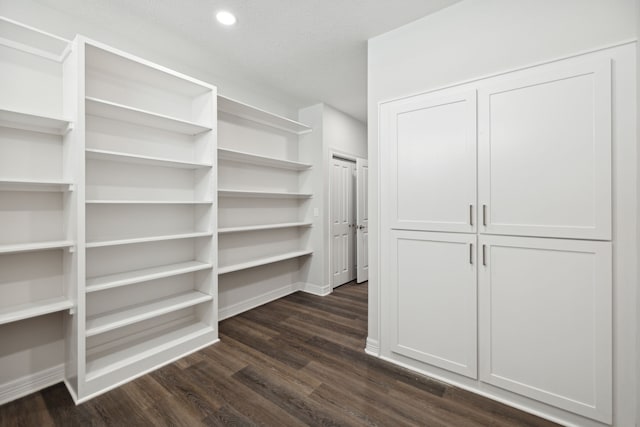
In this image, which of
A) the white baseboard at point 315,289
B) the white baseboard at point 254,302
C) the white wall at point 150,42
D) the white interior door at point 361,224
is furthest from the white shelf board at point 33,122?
the white interior door at point 361,224

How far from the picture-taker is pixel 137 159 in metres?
2.30

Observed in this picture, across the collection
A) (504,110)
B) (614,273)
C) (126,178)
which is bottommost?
(614,273)

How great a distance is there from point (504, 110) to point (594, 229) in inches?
34.6

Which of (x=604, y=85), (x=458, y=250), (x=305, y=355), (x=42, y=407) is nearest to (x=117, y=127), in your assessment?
(x=42, y=407)

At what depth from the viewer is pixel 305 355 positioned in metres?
2.44

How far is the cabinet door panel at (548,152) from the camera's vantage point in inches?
61.7

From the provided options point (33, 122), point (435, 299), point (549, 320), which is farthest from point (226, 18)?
point (549, 320)

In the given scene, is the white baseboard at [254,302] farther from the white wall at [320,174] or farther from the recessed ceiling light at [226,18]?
the recessed ceiling light at [226,18]

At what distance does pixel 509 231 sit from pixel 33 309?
317cm

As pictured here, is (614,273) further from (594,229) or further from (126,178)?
(126,178)

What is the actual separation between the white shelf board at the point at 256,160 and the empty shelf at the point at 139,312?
1483 millimetres

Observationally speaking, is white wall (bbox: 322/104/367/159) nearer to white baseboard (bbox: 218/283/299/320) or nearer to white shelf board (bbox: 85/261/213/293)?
white baseboard (bbox: 218/283/299/320)

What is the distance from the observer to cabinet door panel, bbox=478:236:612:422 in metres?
1.58

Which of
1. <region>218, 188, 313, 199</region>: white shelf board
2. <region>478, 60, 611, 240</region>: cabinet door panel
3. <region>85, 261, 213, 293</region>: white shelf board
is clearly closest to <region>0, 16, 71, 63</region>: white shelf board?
<region>218, 188, 313, 199</region>: white shelf board
